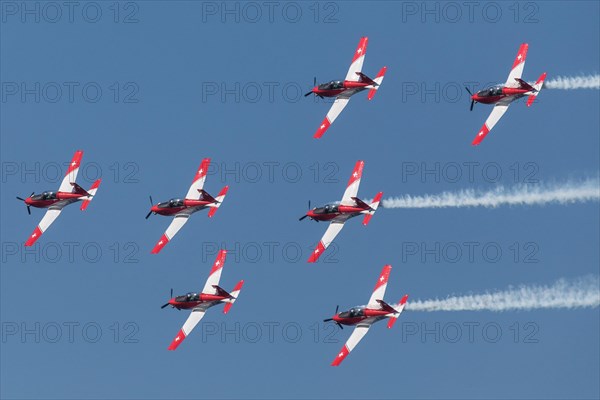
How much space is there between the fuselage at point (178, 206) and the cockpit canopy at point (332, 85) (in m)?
12.8

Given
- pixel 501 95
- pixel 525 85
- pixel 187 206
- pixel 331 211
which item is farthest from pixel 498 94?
pixel 187 206

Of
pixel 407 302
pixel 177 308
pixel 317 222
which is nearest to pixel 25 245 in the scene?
pixel 177 308

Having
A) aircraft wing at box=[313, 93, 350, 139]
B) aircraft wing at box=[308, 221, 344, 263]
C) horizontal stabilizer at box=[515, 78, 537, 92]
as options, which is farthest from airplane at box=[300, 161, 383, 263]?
horizontal stabilizer at box=[515, 78, 537, 92]

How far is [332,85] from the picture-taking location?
4670 inches

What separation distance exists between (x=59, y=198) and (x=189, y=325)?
576 inches

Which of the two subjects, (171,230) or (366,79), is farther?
(171,230)

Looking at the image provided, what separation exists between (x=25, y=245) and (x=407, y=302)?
3298cm

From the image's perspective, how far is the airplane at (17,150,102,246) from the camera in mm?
118562

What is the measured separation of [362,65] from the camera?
398 ft

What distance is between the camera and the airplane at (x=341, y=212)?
113 meters

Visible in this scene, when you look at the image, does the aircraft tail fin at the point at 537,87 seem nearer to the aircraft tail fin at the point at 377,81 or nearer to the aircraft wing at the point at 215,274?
the aircraft tail fin at the point at 377,81

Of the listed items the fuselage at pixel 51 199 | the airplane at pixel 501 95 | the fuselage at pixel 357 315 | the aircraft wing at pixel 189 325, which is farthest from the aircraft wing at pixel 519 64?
the fuselage at pixel 51 199

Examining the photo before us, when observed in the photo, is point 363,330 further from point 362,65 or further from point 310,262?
point 362,65

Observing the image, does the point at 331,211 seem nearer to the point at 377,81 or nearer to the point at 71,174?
the point at 377,81
